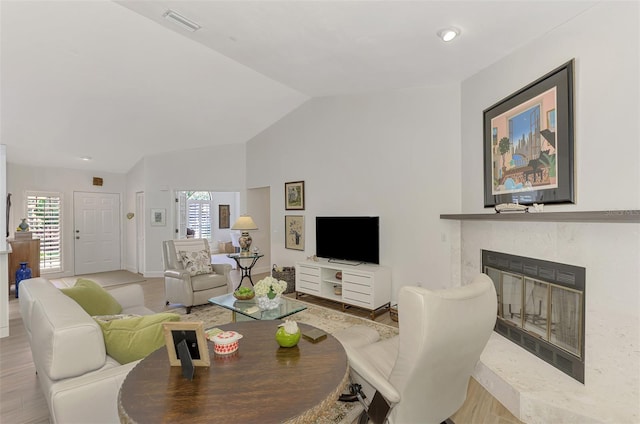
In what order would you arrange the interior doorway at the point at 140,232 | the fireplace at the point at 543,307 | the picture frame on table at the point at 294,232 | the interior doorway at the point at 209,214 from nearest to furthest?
the fireplace at the point at 543,307, the picture frame on table at the point at 294,232, the interior doorway at the point at 140,232, the interior doorway at the point at 209,214

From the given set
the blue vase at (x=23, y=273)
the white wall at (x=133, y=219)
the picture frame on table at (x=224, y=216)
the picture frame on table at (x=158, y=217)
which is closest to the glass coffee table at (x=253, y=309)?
the picture frame on table at (x=158, y=217)

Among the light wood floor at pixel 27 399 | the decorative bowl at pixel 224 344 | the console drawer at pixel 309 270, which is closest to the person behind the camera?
the decorative bowl at pixel 224 344

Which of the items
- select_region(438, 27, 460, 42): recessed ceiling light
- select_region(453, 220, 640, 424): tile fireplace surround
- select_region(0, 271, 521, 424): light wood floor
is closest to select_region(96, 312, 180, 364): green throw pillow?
select_region(0, 271, 521, 424): light wood floor

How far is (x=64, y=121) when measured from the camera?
4520mm

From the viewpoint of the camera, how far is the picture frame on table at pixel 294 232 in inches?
218

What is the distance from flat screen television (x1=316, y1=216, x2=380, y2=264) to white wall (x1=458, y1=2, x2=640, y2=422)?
215 cm

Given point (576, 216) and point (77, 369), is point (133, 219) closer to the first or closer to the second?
point (77, 369)

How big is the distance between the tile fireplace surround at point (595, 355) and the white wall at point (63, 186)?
795 centimetres

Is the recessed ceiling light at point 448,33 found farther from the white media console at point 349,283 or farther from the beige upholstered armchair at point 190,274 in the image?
the beige upholstered armchair at point 190,274

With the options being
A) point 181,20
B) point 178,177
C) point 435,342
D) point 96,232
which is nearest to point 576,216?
point 435,342

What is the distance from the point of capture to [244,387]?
1236 mm

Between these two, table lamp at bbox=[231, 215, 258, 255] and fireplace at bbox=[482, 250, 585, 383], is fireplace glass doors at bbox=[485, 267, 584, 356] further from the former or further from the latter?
table lamp at bbox=[231, 215, 258, 255]

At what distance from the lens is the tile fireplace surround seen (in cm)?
186

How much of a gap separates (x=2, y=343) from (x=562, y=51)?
594cm
